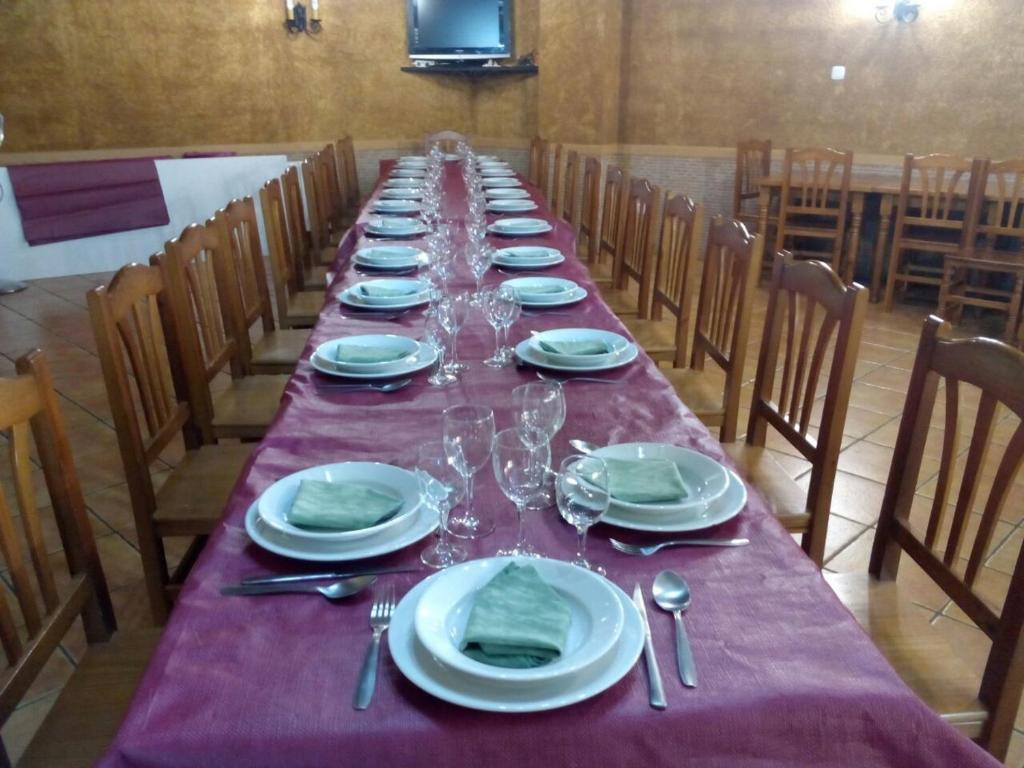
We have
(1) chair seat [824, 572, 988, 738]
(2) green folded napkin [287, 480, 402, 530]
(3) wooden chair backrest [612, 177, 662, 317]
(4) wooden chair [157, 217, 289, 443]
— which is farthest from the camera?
(3) wooden chair backrest [612, 177, 662, 317]

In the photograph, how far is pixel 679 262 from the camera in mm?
2809

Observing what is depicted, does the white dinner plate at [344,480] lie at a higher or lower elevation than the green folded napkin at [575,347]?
lower

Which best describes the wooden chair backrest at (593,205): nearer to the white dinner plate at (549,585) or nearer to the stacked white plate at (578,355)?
the stacked white plate at (578,355)

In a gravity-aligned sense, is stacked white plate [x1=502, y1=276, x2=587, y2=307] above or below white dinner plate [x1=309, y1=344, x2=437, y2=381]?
above

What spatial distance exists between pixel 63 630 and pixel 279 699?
648 millimetres

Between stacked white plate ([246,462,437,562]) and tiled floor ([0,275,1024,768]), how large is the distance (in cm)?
117

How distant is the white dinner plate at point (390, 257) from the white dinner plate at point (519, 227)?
520mm

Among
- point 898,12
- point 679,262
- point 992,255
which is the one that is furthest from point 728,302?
point 898,12

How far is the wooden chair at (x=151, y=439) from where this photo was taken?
165 cm

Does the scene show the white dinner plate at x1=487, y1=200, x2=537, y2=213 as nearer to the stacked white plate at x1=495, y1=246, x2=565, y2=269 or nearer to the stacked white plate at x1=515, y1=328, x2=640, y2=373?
the stacked white plate at x1=495, y1=246, x2=565, y2=269

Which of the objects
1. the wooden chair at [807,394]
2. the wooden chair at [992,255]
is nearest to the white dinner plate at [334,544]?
the wooden chair at [807,394]

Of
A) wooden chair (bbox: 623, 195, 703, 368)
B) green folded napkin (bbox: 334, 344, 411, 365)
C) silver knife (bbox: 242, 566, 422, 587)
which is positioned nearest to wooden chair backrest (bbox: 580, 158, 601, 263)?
wooden chair (bbox: 623, 195, 703, 368)

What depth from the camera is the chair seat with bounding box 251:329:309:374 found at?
2680 millimetres

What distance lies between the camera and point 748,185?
6238 millimetres
